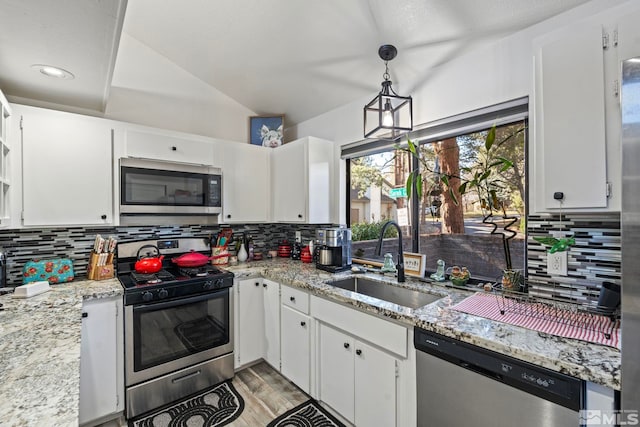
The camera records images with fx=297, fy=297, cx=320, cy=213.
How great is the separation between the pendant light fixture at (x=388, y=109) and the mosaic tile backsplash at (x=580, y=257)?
3.25 feet

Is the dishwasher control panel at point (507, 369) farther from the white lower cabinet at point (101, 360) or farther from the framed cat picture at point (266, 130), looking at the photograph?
the framed cat picture at point (266, 130)

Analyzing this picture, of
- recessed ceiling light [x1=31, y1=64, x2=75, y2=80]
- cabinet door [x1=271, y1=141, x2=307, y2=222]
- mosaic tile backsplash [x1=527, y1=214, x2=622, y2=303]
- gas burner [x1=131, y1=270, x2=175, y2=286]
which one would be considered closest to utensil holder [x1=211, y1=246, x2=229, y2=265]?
gas burner [x1=131, y1=270, x2=175, y2=286]

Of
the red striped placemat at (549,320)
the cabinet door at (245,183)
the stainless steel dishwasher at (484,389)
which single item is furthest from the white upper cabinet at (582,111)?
the cabinet door at (245,183)

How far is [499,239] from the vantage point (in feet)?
6.23

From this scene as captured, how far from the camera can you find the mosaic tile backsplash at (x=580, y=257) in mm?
1390

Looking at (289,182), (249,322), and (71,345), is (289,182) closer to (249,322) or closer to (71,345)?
(249,322)

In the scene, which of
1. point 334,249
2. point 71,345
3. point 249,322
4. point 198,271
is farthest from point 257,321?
point 71,345

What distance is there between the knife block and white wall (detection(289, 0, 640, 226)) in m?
2.53

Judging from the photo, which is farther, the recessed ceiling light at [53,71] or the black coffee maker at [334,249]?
the black coffee maker at [334,249]

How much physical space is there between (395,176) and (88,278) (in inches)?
99.5

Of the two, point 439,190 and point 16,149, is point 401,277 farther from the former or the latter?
point 16,149

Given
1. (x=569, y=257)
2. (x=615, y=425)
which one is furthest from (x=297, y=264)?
(x=615, y=425)

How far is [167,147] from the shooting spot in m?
2.39

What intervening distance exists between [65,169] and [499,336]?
2.72m
